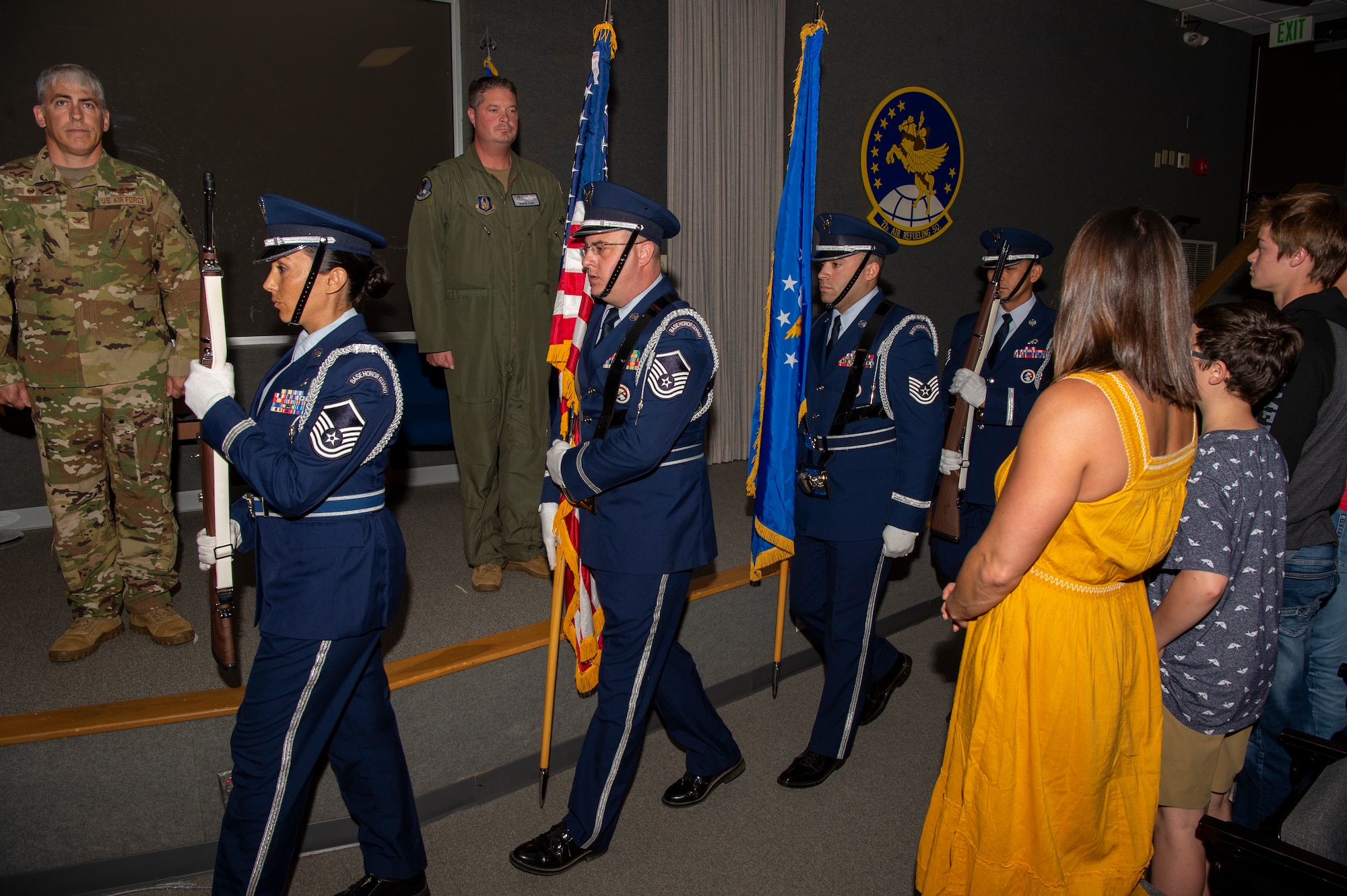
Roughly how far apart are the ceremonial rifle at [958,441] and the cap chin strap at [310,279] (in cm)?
193

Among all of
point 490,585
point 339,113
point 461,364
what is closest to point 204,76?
point 339,113

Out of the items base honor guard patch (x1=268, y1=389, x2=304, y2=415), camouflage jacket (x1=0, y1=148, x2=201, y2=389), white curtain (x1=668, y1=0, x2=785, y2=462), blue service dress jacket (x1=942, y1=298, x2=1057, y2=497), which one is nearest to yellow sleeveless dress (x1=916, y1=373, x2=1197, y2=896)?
base honor guard patch (x1=268, y1=389, x2=304, y2=415)

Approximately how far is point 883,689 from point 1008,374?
1210 mm

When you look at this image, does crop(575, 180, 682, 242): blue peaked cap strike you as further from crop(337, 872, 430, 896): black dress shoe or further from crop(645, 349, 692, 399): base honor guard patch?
crop(337, 872, 430, 896): black dress shoe

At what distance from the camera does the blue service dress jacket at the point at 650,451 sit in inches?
76.9

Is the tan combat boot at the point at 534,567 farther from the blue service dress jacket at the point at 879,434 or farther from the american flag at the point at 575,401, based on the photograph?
the blue service dress jacket at the point at 879,434

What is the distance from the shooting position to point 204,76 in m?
3.67

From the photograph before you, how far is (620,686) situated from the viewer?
207cm

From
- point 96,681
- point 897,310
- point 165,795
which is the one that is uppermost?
point 897,310

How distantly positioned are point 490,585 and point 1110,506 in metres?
2.20

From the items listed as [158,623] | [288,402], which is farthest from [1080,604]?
[158,623]

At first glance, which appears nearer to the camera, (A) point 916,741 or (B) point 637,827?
(B) point 637,827

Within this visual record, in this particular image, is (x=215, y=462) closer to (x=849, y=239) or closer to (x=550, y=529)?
(x=550, y=529)

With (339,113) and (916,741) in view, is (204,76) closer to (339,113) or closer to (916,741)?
(339,113)
